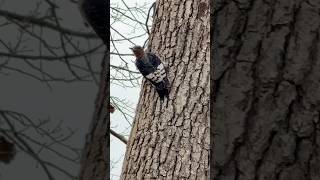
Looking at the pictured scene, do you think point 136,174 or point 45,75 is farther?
point 136,174

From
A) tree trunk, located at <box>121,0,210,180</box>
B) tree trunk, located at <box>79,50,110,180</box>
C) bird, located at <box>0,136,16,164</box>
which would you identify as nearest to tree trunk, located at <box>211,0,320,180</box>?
tree trunk, located at <box>121,0,210,180</box>

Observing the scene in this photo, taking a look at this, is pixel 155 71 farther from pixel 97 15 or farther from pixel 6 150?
pixel 6 150

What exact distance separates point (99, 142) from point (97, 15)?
216mm

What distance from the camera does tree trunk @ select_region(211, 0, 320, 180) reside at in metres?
0.93

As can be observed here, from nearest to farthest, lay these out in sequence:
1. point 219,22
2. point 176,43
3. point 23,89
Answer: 1. point 23,89
2. point 219,22
3. point 176,43

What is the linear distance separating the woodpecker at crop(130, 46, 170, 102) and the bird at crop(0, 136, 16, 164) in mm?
339

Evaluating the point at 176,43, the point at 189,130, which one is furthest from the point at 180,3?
the point at 189,130

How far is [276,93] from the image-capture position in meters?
0.94

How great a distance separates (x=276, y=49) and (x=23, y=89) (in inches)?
17.4

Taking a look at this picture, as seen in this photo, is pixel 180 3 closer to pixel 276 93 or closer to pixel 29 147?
pixel 276 93

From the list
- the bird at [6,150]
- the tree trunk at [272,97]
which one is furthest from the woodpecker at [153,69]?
the bird at [6,150]

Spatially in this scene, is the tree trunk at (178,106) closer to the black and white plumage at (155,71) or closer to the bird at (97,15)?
the black and white plumage at (155,71)

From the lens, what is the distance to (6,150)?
86 centimetres

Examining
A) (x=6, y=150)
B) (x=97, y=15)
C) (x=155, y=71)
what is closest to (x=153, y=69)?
(x=155, y=71)
